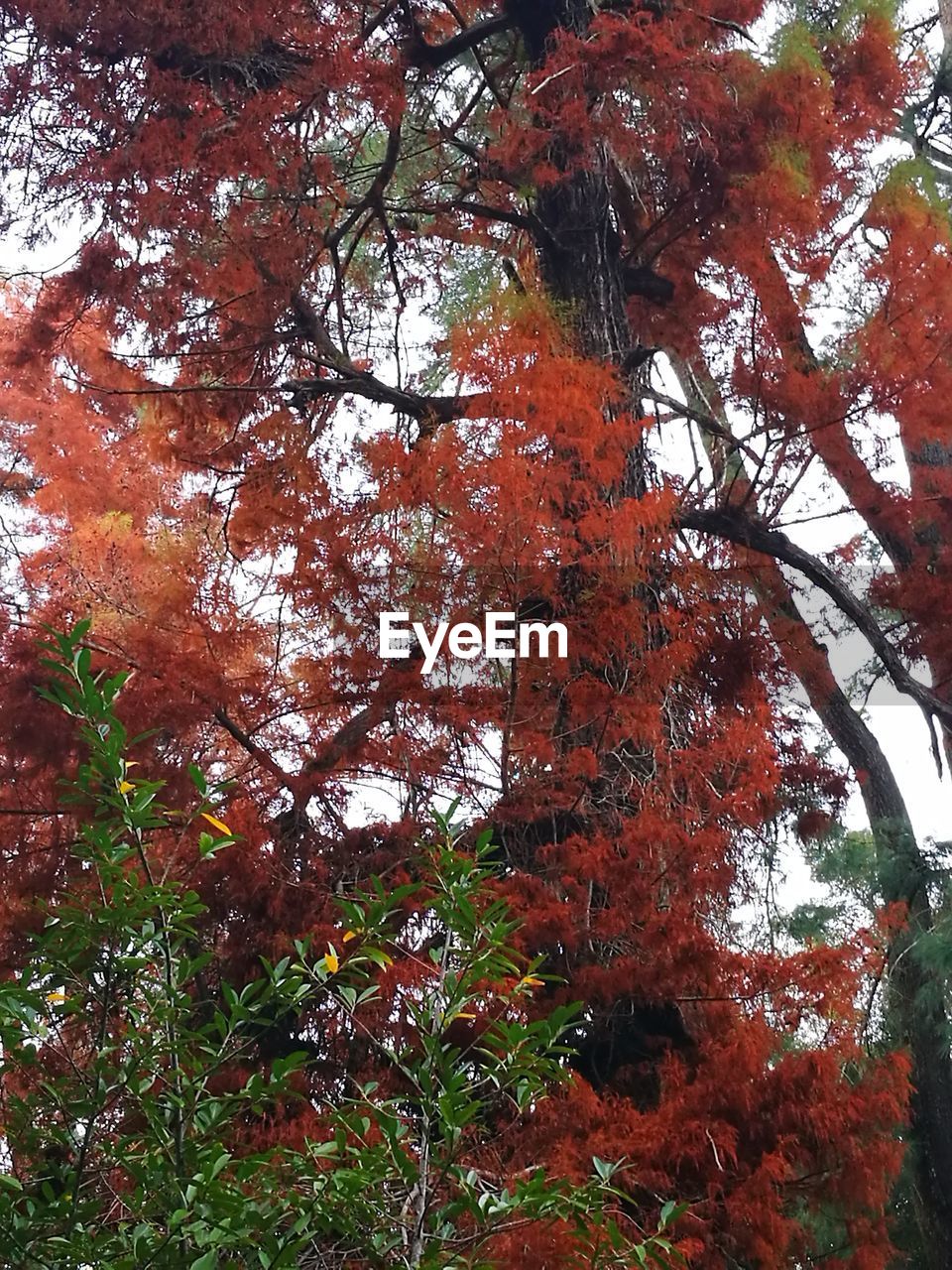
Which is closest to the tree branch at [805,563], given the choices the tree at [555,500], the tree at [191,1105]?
the tree at [555,500]

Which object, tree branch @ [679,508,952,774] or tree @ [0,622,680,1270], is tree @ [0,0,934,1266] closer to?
tree branch @ [679,508,952,774]

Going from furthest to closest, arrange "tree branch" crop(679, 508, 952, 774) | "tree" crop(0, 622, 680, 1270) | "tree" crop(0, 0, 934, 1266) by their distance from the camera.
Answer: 1. "tree branch" crop(679, 508, 952, 774)
2. "tree" crop(0, 0, 934, 1266)
3. "tree" crop(0, 622, 680, 1270)

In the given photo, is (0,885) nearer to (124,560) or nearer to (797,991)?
(124,560)

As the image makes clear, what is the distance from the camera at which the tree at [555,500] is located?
3.45 m

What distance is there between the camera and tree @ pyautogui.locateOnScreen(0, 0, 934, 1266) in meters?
3.45

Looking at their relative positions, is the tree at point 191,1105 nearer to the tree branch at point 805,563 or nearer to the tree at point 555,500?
the tree at point 555,500

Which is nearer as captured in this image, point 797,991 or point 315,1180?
point 315,1180

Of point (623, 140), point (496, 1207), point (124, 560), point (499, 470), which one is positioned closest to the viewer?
point (496, 1207)

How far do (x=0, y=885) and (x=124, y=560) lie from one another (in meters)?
1.36

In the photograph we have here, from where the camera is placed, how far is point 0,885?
401 cm

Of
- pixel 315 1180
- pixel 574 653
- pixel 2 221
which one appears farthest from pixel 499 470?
pixel 315 1180

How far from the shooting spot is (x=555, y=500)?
3717mm

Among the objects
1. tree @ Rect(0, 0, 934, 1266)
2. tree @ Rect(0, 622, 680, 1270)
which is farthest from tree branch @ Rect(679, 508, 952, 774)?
tree @ Rect(0, 622, 680, 1270)

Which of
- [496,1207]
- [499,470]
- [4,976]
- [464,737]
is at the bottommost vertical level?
[496,1207]
